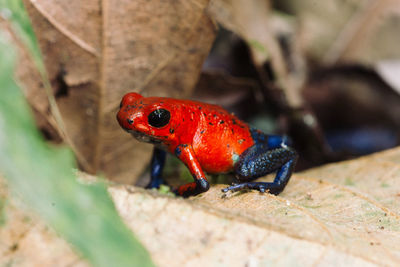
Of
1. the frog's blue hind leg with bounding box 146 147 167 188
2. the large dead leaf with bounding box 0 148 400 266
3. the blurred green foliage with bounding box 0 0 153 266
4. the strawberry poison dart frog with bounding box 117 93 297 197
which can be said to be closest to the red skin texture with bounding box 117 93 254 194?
the strawberry poison dart frog with bounding box 117 93 297 197

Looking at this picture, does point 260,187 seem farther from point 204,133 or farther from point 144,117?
point 144,117

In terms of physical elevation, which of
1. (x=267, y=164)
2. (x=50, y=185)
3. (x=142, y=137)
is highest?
(x=50, y=185)

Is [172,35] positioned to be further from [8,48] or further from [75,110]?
[8,48]

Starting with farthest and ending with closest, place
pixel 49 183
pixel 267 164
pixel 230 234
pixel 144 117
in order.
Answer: pixel 267 164, pixel 144 117, pixel 230 234, pixel 49 183

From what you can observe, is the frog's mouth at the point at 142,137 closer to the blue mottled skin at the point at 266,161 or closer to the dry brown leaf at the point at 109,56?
the blue mottled skin at the point at 266,161

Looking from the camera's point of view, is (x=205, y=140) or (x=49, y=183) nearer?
(x=49, y=183)

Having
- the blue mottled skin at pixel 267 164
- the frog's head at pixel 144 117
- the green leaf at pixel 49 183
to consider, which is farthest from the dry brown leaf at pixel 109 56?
the green leaf at pixel 49 183

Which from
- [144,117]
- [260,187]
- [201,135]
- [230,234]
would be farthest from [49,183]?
[201,135]
